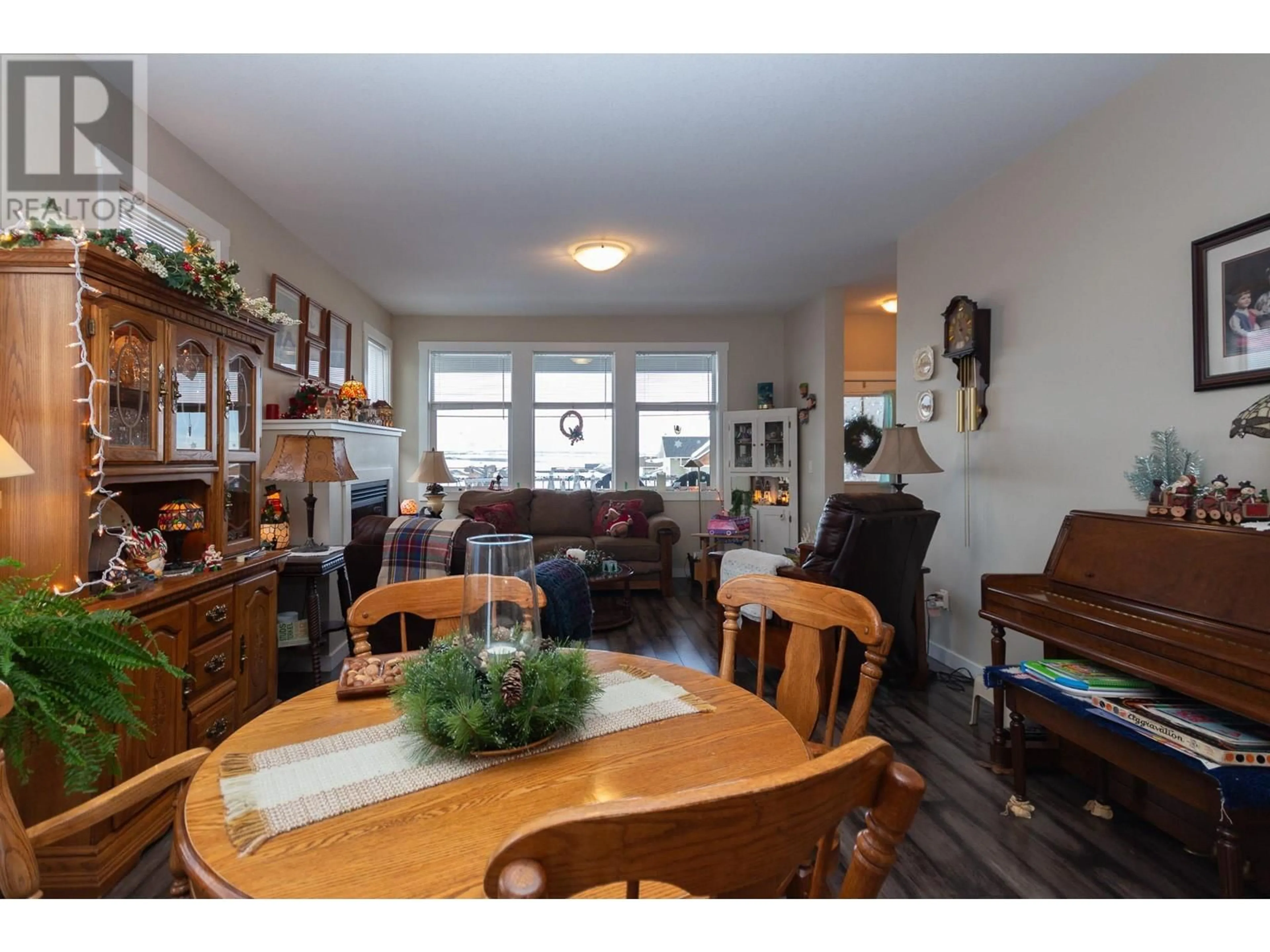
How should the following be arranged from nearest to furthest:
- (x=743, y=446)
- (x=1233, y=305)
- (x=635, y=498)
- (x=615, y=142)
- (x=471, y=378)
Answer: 1. (x=1233, y=305)
2. (x=615, y=142)
3. (x=635, y=498)
4. (x=743, y=446)
5. (x=471, y=378)

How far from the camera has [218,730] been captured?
2262mm

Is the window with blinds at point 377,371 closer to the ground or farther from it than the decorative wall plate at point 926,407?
farther from it

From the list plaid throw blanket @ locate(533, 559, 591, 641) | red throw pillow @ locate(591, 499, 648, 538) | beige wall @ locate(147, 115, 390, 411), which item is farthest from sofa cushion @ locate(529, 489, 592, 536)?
plaid throw blanket @ locate(533, 559, 591, 641)

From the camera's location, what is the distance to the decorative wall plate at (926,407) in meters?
3.90

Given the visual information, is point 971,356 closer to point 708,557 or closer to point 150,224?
point 708,557

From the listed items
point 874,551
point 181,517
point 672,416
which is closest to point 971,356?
point 874,551

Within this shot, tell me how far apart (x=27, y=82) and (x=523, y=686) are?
2.83m

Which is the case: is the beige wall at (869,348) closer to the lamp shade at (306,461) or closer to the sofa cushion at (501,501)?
the sofa cushion at (501,501)

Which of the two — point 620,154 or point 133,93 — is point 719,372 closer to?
point 620,154

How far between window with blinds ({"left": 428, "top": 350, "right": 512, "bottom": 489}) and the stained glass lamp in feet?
13.7

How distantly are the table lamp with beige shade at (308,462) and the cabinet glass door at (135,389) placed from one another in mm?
1109

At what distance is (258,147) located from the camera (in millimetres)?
2977

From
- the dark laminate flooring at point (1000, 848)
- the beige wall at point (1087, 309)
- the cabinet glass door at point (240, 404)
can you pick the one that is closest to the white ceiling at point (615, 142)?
the beige wall at point (1087, 309)

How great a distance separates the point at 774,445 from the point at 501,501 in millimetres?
2750
